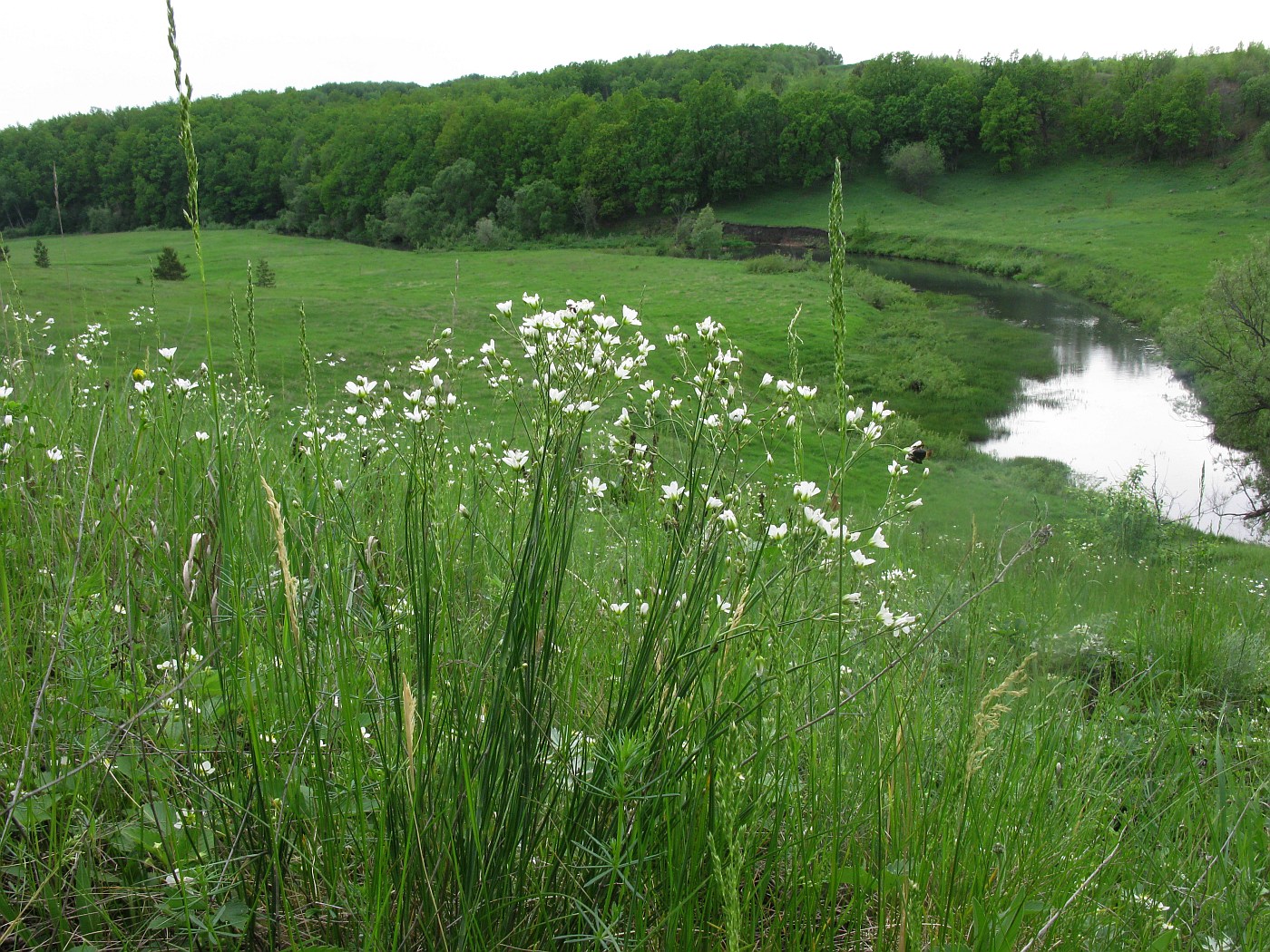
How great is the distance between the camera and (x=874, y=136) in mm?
91438

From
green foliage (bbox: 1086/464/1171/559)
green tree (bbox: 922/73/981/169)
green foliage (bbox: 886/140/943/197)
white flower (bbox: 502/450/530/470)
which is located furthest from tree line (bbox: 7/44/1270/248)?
white flower (bbox: 502/450/530/470)

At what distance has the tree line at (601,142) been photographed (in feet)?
262

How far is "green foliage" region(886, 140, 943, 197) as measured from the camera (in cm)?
8619

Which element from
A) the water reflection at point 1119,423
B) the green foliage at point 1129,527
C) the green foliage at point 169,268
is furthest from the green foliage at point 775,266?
the green foliage at point 1129,527

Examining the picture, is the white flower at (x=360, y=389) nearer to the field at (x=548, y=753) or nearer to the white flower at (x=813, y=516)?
the field at (x=548, y=753)

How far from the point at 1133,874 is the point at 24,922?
2405 mm

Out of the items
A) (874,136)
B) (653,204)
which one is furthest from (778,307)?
(874,136)

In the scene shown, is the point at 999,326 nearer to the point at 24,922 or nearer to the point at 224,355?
the point at 224,355

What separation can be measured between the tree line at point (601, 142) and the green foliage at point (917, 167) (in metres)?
2.81

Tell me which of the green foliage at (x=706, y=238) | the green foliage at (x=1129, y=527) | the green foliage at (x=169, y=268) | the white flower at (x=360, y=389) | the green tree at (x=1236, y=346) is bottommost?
the green foliage at (x=1129, y=527)

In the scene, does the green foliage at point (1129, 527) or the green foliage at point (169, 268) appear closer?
the green foliage at point (1129, 527)

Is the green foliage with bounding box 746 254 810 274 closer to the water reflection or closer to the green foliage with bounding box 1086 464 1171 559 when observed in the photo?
the water reflection

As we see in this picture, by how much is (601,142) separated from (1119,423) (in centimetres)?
7108

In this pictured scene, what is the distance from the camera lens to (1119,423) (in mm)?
29438
